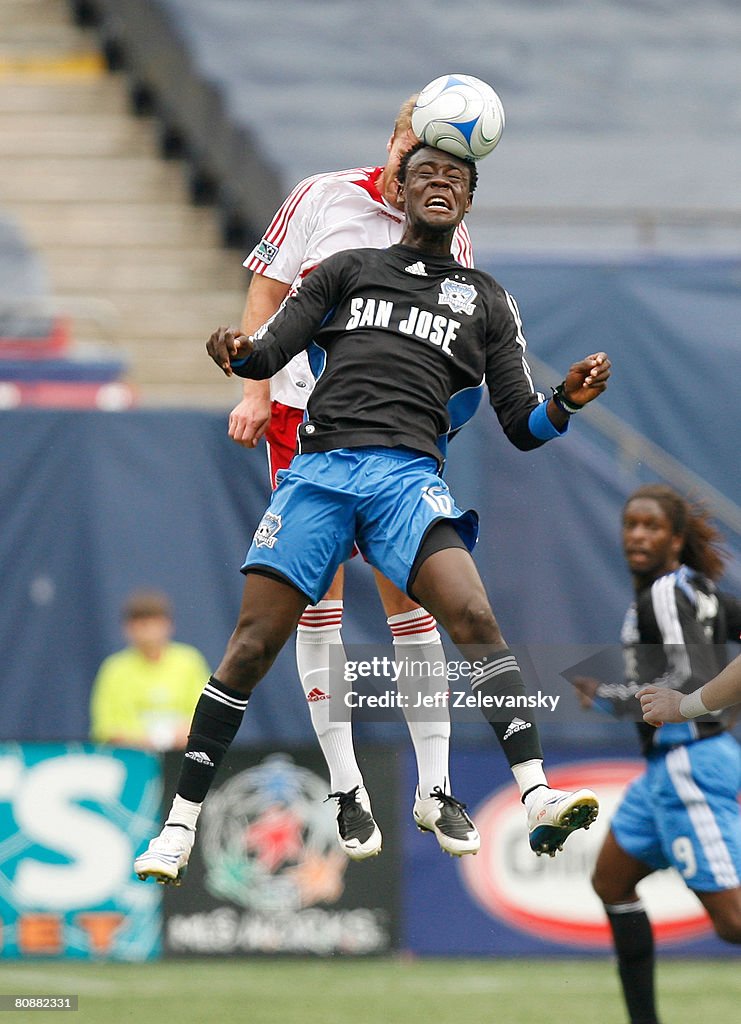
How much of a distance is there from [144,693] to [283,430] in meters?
4.34

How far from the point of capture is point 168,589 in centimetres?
1080

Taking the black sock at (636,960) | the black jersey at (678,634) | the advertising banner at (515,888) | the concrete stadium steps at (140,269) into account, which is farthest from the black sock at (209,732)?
the concrete stadium steps at (140,269)

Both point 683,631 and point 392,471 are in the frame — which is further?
point 683,631

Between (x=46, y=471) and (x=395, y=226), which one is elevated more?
(x=46, y=471)

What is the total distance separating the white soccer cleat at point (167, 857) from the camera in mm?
5684

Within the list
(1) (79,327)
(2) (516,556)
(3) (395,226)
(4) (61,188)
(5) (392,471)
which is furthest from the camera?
(4) (61,188)

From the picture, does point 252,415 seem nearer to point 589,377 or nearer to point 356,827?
point 589,377

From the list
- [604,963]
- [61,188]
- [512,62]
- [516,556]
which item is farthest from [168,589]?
[512,62]

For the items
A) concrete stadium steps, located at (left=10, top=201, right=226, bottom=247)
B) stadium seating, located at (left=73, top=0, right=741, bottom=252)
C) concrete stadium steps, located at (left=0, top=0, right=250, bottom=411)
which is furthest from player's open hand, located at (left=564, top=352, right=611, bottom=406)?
concrete stadium steps, located at (left=10, top=201, right=226, bottom=247)

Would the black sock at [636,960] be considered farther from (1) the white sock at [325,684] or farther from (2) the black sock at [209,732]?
(2) the black sock at [209,732]

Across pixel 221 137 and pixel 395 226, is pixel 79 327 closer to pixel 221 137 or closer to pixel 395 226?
pixel 221 137

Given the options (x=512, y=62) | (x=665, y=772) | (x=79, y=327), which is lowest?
(x=665, y=772)

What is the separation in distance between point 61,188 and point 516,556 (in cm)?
738

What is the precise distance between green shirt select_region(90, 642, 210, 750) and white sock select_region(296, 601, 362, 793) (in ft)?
13.0
